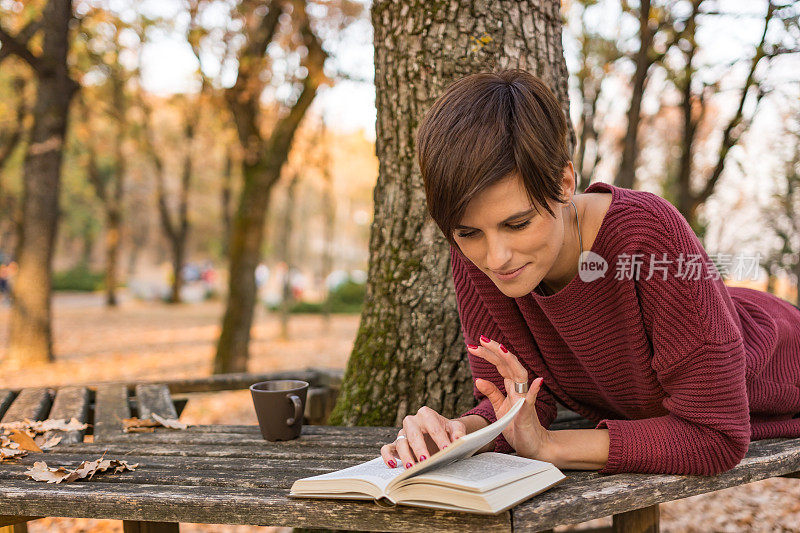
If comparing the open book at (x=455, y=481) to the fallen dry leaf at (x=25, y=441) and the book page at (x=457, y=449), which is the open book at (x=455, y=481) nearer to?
the book page at (x=457, y=449)

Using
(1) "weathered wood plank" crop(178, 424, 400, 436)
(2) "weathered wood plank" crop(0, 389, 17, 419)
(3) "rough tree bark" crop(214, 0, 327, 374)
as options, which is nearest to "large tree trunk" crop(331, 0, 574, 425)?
(1) "weathered wood plank" crop(178, 424, 400, 436)

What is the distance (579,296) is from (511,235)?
38 cm

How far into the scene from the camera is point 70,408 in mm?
2525

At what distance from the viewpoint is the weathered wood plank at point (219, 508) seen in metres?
1.32

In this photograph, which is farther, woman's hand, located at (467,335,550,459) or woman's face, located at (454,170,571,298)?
woman's hand, located at (467,335,550,459)

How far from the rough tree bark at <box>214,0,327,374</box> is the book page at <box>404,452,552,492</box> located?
6187mm

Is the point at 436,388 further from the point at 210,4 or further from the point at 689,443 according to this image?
the point at 210,4

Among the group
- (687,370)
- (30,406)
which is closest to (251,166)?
(30,406)

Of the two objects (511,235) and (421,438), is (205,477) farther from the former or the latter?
(511,235)

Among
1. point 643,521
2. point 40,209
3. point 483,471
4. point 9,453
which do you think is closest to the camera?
point 483,471

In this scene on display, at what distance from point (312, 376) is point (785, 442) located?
2.36 metres

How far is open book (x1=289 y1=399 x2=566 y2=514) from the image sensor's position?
4.12 ft

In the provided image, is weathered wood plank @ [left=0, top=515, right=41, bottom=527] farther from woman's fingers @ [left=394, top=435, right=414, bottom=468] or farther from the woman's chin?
the woman's chin

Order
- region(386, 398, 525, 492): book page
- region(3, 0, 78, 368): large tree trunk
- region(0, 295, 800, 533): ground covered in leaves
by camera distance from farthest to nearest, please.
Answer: region(3, 0, 78, 368): large tree trunk < region(0, 295, 800, 533): ground covered in leaves < region(386, 398, 525, 492): book page
